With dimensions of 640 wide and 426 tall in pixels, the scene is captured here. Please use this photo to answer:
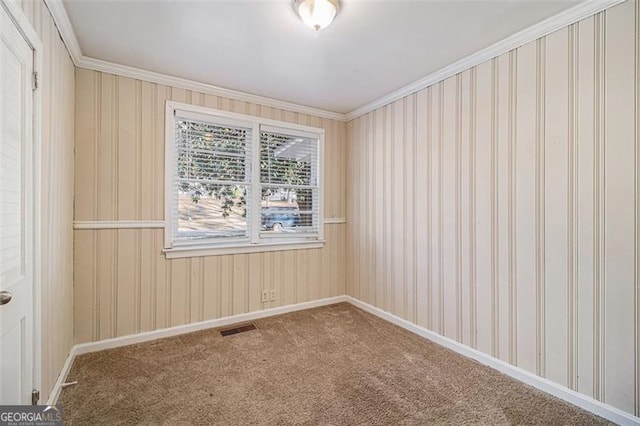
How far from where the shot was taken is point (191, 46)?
94.2 inches

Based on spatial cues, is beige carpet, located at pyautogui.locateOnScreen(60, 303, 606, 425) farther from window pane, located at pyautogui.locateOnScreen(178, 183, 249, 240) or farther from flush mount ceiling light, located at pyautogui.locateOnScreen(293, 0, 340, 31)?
flush mount ceiling light, located at pyautogui.locateOnScreen(293, 0, 340, 31)

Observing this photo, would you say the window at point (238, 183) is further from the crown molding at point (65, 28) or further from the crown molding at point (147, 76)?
the crown molding at point (65, 28)

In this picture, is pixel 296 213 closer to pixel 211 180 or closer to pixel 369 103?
pixel 211 180

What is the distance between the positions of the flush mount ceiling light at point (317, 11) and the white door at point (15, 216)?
56.3 inches

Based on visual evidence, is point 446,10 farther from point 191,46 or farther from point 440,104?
point 191,46

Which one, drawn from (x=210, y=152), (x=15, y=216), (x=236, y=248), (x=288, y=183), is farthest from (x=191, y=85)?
(x=15, y=216)

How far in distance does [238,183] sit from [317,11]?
1.98 metres

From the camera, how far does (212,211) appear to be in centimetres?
322

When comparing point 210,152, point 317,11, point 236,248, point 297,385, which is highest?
point 317,11

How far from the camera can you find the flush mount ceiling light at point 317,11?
180cm

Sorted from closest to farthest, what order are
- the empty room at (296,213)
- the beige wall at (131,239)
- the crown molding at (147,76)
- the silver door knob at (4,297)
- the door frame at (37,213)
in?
the silver door knob at (4,297) → the door frame at (37,213) → the empty room at (296,213) → the crown molding at (147,76) → the beige wall at (131,239)

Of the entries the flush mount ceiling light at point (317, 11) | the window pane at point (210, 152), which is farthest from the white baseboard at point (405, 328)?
the flush mount ceiling light at point (317, 11)

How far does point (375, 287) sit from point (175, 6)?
3.24 meters

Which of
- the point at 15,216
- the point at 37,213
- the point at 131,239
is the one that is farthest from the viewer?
the point at 131,239
